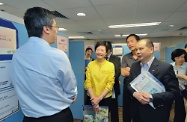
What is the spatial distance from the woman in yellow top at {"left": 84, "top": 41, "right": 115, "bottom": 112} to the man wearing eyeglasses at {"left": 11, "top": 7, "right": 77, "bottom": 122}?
1.01 meters

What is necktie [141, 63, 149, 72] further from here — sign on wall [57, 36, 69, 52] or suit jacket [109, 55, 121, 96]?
sign on wall [57, 36, 69, 52]

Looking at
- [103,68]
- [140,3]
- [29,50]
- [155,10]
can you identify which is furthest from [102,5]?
[29,50]

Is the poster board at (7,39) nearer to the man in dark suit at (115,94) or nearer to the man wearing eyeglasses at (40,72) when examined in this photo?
the man wearing eyeglasses at (40,72)

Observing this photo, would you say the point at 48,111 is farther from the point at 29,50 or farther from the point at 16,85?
the point at 29,50

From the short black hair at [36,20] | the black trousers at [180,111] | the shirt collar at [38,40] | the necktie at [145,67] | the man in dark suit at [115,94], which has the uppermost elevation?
the short black hair at [36,20]

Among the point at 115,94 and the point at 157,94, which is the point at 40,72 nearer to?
the point at 157,94

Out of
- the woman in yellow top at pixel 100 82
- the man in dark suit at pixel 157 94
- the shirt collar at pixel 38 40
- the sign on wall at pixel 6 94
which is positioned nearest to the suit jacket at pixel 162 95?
the man in dark suit at pixel 157 94

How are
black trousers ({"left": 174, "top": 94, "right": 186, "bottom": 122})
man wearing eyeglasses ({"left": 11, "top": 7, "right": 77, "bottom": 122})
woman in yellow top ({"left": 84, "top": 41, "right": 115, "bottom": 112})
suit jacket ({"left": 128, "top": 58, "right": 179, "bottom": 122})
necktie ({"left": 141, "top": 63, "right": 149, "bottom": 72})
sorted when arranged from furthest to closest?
black trousers ({"left": 174, "top": 94, "right": 186, "bottom": 122}) → woman in yellow top ({"left": 84, "top": 41, "right": 115, "bottom": 112}) → necktie ({"left": 141, "top": 63, "right": 149, "bottom": 72}) → suit jacket ({"left": 128, "top": 58, "right": 179, "bottom": 122}) → man wearing eyeglasses ({"left": 11, "top": 7, "right": 77, "bottom": 122})

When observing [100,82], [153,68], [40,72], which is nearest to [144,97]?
[153,68]

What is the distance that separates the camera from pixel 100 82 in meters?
1.98

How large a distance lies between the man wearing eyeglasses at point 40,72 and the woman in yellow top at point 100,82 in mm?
1006

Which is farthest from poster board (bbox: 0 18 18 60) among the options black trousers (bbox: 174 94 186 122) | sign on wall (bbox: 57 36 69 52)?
black trousers (bbox: 174 94 186 122)

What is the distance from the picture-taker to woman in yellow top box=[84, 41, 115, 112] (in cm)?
196

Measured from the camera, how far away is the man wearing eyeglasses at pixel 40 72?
2.90 feet
